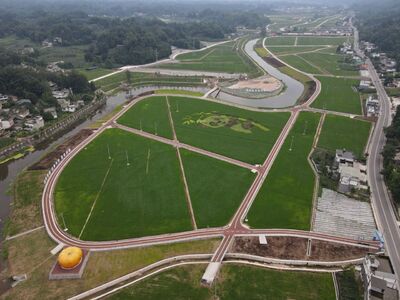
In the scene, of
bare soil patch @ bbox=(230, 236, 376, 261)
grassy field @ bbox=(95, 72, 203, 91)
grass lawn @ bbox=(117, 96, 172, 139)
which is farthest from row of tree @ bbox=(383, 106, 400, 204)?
grassy field @ bbox=(95, 72, 203, 91)

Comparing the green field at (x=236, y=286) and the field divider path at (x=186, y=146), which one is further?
the field divider path at (x=186, y=146)

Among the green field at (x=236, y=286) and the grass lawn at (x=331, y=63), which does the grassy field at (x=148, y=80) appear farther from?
the green field at (x=236, y=286)

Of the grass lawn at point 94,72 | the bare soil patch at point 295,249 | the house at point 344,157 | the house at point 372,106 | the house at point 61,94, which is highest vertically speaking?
the house at point 344,157

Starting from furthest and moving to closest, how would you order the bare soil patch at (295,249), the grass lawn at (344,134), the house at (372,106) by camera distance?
the house at (372,106) < the grass lawn at (344,134) < the bare soil patch at (295,249)

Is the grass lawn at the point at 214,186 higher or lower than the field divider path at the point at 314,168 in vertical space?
lower

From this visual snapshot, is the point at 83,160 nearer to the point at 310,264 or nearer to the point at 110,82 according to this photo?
the point at 310,264

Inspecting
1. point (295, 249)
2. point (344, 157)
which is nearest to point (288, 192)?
point (295, 249)

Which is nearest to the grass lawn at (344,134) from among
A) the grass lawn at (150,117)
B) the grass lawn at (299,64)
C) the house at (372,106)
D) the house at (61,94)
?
the house at (372,106)

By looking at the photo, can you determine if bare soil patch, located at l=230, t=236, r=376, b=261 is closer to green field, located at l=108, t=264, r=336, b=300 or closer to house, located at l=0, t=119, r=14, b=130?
green field, located at l=108, t=264, r=336, b=300
